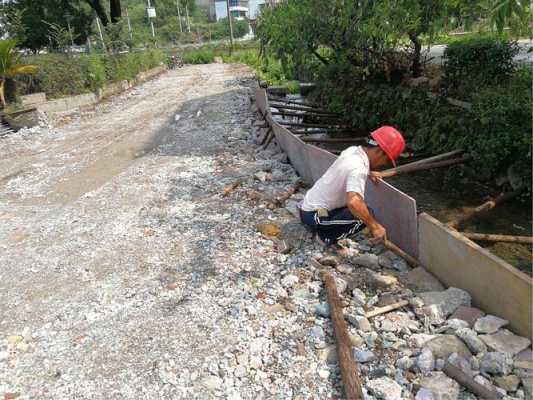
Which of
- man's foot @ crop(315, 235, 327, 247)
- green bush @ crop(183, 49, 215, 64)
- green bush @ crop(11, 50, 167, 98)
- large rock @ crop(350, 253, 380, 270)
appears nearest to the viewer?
large rock @ crop(350, 253, 380, 270)

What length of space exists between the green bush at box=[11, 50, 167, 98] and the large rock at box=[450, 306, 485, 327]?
14024mm

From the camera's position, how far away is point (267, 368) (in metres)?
3.02

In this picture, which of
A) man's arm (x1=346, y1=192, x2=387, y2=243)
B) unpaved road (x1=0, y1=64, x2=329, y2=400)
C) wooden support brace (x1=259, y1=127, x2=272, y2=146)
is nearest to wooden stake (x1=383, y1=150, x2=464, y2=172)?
man's arm (x1=346, y1=192, x2=387, y2=243)

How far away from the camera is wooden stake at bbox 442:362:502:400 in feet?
8.43

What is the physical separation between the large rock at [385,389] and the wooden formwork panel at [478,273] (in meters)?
1.02

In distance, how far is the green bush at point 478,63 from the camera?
270 inches

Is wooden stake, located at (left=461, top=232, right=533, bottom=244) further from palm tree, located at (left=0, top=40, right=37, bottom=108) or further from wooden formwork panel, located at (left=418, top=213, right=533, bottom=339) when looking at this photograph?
palm tree, located at (left=0, top=40, right=37, bottom=108)

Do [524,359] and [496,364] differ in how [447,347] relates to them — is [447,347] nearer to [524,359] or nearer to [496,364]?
[496,364]

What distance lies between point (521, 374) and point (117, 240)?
14.0 ft

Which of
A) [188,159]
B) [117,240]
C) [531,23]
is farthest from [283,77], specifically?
[117,240]

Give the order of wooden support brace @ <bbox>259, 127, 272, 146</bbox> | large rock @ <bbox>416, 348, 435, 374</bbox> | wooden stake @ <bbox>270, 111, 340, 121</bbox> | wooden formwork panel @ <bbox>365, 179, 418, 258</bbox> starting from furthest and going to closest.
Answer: wooden stake @ <bbox>270, 111, 340, 121</bbox>
wooden support brace @ <bbox>259, 127, 272, 146</bbox>
wooden formwork panel @ <bbox>365, 179, 418, 258</bbox>
large rock @ <bbox>416, 348, 435, 374</bbox>

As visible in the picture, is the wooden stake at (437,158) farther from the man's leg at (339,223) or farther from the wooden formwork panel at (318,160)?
the man's leg at (339,223)

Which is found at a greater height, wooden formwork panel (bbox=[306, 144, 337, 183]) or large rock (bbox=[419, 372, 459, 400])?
wooden formwork panel (bbox=[306, 144, 337, 183])

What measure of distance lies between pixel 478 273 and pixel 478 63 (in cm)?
532
